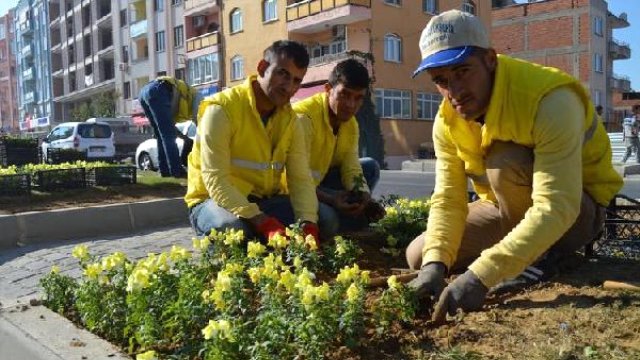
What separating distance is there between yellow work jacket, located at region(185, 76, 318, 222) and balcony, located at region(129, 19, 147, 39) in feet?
145

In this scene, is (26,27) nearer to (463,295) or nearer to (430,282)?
(430,282)

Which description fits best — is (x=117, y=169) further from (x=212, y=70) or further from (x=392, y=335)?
(x=212, y=70)

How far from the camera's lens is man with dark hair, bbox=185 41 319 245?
374cm

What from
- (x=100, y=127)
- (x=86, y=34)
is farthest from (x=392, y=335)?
(x=86, y=34)

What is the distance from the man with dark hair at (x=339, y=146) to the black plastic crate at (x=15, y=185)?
455cm

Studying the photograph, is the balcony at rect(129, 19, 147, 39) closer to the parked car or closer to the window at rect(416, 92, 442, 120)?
the parked car

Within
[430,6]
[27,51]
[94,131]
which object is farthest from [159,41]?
[27,51]

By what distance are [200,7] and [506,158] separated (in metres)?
38.6

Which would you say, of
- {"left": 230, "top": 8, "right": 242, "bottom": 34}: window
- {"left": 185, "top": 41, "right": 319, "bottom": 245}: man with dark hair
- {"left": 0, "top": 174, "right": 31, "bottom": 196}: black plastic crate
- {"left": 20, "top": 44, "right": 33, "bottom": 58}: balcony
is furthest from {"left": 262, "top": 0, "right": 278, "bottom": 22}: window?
{"left": 20, "top": 44, "right": 33, "bottom": 58}: balcony

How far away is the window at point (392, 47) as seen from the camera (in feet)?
94.0

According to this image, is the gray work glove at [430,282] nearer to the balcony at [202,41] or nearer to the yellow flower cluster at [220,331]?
the yellow flower cluster at [220,331]

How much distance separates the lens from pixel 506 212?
313 cm

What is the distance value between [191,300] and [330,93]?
2.47m

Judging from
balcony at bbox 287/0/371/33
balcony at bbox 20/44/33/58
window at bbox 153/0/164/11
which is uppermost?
balcony at bbox 20/44/33/58
